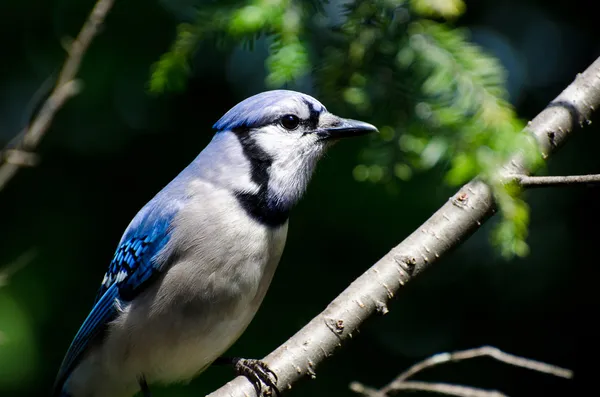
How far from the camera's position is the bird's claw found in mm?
2240

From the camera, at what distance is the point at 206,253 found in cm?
255

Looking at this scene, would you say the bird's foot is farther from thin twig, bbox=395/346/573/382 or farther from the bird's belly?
thin twig, bbox=395/346/573/382

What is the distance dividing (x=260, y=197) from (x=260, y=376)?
64 centimetres

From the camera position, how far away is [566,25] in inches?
168

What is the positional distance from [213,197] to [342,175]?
1173 millimetres

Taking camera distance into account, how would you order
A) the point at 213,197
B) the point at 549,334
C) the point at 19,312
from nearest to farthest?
the point at 213,197 → the point at 19,312 → the point at 549,334

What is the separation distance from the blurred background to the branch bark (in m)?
1.25

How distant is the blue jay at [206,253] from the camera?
2553 mm

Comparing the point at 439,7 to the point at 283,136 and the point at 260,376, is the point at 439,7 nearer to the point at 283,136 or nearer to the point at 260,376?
Result: the point at 283,136

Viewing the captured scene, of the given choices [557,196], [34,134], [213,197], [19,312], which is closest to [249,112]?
[213,197]

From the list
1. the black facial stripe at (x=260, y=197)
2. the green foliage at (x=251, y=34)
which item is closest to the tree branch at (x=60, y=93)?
the green foliage at (x=251, y=34)

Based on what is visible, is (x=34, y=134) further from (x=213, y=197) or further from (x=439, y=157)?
(x=439, y=157)

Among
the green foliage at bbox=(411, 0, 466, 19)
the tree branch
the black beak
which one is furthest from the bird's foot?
the green foliage at bbox=(411, 0, 466, 19)

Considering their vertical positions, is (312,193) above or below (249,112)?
below
